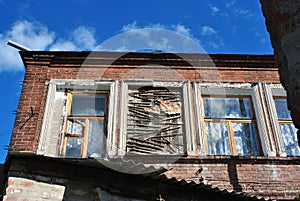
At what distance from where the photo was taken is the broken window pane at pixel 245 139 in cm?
793

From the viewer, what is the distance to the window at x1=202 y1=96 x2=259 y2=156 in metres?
7.94

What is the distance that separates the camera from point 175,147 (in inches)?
304

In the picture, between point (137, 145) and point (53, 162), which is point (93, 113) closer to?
point (137, 145)

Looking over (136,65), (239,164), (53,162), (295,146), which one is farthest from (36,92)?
(295,146)

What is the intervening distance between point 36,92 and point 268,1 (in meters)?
7.24

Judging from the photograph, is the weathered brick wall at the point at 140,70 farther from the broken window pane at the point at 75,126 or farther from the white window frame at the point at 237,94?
the broken window pane at the point at 75,126

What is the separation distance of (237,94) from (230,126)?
3.17 feet

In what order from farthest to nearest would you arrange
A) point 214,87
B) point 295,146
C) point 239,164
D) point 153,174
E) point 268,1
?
point 214,87 → point 295,146 → point 239,164 → point 153,174 → point 268,1

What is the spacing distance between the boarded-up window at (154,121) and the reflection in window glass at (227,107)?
75cm

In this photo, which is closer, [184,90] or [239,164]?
[239,164]

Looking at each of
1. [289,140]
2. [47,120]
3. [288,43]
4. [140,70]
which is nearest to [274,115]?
[289,140]

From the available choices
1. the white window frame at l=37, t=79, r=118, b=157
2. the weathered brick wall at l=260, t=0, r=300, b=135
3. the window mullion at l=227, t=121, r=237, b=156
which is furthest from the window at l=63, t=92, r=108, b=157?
the weathered brick wall at l=260, t=0, r=300, b=135

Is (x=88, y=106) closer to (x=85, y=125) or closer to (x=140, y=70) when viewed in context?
(x=85, y=125)

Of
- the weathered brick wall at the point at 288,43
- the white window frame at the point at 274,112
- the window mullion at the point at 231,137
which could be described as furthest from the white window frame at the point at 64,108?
the weathered brick wall at the point at 288,43
